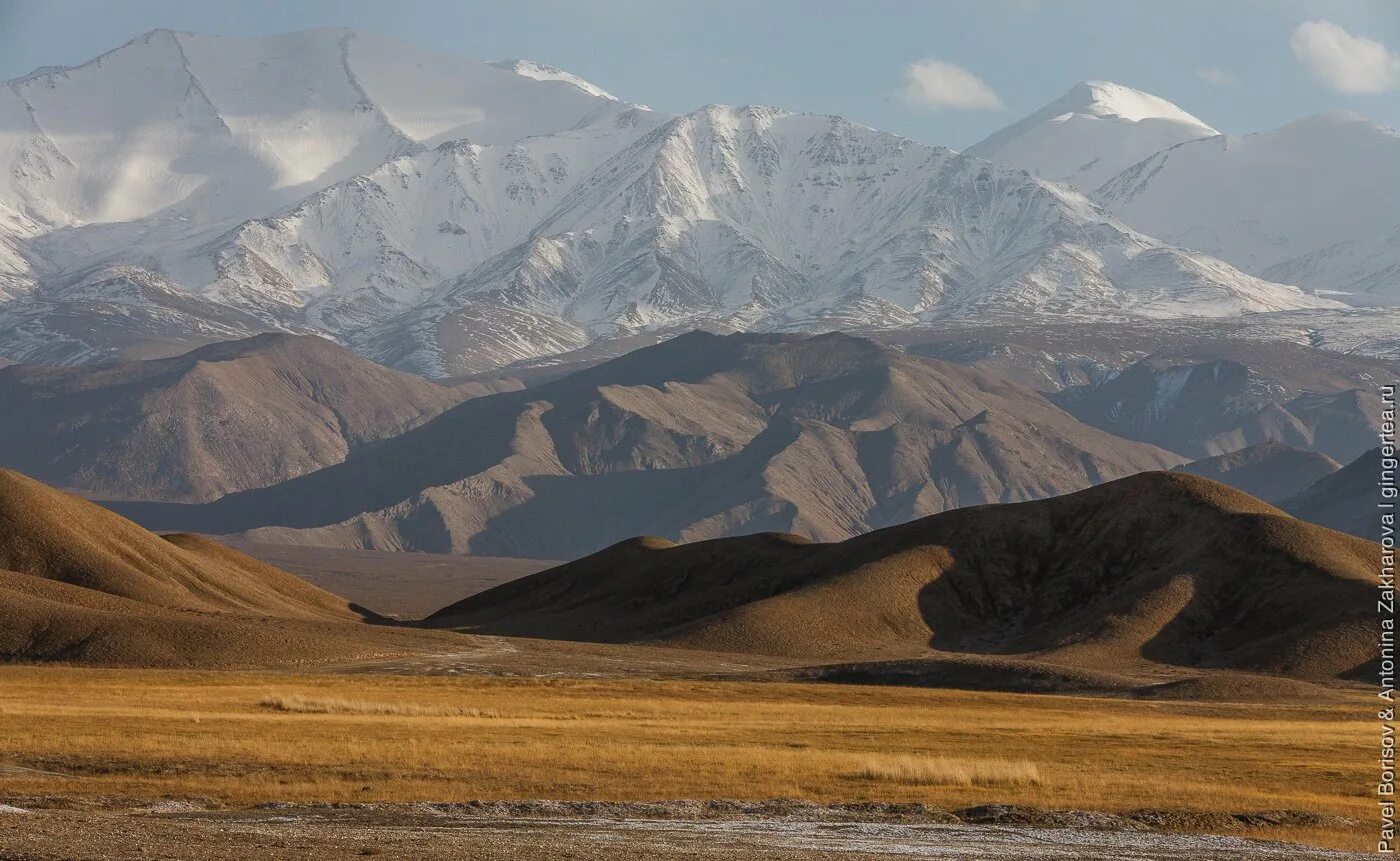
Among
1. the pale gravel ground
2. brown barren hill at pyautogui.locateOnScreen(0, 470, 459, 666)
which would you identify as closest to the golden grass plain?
the pale gravel ground

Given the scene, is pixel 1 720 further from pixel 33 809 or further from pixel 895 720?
pixel 895 720

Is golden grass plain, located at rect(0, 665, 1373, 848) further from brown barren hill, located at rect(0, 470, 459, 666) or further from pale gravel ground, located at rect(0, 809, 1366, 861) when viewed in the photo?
brown barren hill, located at rect(0, 470, 459, 666)

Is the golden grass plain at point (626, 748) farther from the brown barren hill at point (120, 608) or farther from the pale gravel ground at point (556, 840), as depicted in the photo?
the brown barren hill at point (120, 608)

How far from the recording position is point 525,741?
251ft

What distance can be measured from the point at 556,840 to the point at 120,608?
122m

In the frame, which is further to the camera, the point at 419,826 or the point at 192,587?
the point at 192,587

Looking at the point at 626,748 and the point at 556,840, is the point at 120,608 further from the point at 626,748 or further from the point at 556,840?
the point at 556,840

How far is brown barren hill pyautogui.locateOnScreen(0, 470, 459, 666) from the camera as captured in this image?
141625 millimetres

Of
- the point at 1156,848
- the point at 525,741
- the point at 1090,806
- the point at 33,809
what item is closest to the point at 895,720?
the point at 525,741

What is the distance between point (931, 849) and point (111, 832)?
68.6 feet

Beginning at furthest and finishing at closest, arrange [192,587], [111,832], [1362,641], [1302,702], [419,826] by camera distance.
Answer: [192,587] < [1362,641] < [1302,702] < [419,826] < [111,832]

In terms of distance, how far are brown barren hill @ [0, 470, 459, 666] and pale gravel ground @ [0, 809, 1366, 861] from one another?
3661 inches

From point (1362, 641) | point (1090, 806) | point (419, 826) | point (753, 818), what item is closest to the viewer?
point (419, 826)

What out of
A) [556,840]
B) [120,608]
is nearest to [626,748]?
[556,840]
